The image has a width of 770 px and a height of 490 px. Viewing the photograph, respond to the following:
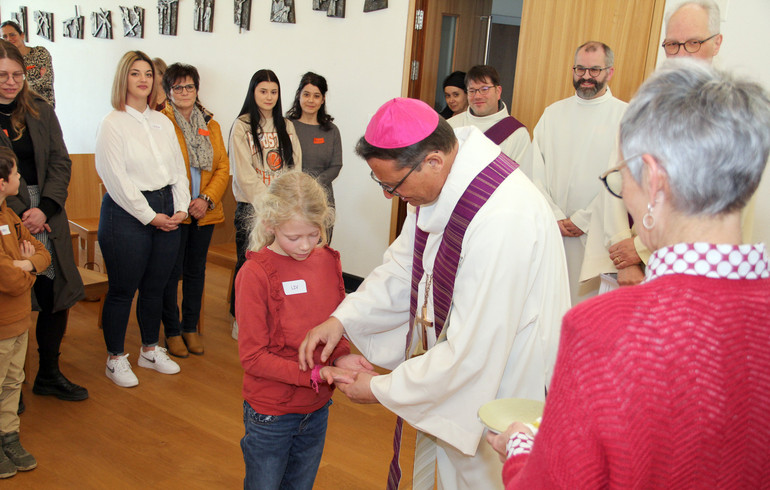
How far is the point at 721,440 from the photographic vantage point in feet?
2.68

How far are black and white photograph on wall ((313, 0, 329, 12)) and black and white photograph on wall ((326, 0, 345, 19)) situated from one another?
4 cm

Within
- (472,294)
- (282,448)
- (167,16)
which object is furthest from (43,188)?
(167,16)

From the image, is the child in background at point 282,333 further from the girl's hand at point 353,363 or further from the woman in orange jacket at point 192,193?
the woman in orange jacket at point 192,193

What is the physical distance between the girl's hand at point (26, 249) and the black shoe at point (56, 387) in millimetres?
923

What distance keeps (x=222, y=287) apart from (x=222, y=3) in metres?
2.84

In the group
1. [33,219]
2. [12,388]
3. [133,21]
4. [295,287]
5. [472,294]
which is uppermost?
[133,21]

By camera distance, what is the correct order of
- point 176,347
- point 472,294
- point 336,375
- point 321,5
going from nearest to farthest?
point 472,294 → point 336,375 → point 176,347 → point 321,5

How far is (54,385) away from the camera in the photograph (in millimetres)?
3402

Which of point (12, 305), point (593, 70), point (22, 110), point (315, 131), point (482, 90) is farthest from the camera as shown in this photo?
point (315, 131)

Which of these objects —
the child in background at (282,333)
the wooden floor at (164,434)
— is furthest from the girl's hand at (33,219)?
the child in background at (282,333)

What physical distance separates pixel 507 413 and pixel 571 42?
3.47 m

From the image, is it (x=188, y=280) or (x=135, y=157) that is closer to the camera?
(x=135, y=157)

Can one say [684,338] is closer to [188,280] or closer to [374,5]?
[188,280]

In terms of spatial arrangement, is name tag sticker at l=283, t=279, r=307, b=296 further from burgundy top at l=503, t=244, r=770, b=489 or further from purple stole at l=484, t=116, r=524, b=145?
purple stole at l=484, t=116, r=524, b=145
